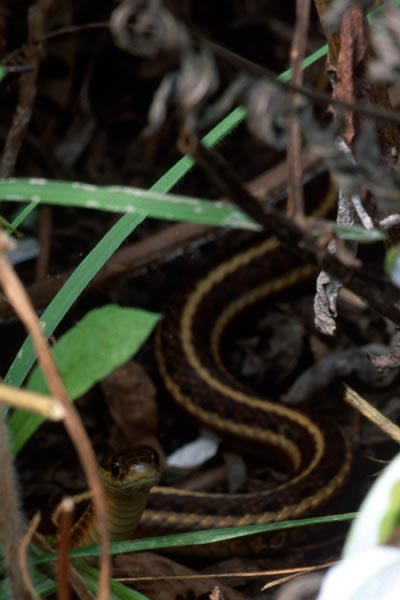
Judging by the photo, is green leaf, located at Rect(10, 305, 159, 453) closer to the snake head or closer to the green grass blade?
the green grass blade

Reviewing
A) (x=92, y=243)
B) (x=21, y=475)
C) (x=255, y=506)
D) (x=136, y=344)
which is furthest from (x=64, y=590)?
(x=92, y=243)

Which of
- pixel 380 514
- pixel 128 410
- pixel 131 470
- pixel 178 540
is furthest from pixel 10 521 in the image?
pixel 128 410

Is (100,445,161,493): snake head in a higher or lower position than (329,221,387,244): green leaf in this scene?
higher

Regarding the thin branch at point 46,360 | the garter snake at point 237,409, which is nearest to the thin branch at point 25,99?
the garter snake at point 237,409

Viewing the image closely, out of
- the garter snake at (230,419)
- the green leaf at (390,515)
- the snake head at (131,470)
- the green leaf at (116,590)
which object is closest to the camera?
the green leaf at (390,515)

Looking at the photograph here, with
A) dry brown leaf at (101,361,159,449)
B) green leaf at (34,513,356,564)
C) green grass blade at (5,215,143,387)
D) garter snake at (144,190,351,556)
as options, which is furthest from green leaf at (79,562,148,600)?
dry brown leaf at (101,361,159,449)

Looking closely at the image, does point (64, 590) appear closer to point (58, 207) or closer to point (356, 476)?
point (356, 476)

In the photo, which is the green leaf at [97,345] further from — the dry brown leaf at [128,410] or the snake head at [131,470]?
the dry brown leaf at [128,410]

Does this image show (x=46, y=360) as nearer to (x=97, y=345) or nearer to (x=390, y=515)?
(x=97, y=345)
